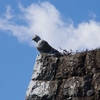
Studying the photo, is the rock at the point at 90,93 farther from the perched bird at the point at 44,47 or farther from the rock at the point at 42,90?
the perched bird at the point at 44,47

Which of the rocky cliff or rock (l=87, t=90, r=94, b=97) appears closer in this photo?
rock (l=87, t=90, r=94, b=97)

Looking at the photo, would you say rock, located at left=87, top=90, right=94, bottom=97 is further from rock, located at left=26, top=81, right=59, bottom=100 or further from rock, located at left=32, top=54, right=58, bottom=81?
rock, located at left=32, top=54, right=58, bottom=81

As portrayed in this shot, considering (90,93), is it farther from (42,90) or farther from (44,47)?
(44,47)

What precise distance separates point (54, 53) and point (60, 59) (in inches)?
12.0

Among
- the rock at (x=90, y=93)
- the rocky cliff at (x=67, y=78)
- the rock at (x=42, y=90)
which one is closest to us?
the rock at (x=90, y=93)

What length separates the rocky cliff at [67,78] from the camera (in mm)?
8469

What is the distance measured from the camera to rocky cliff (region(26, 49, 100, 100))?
27.8 feet

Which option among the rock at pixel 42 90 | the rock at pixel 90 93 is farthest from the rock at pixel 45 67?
the rock at pixel 90 93

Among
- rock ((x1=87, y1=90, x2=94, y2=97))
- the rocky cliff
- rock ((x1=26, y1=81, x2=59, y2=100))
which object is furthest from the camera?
rock ((x1=26, y1=81, x2=59, y2=100))

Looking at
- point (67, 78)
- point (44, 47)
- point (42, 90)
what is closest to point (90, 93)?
point (67, 78)

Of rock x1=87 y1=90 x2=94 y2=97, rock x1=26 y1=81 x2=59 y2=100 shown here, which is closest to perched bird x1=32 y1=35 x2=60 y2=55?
rock x1=26 y1=81 x2=59 y2=100

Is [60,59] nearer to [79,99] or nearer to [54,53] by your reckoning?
[54,53]

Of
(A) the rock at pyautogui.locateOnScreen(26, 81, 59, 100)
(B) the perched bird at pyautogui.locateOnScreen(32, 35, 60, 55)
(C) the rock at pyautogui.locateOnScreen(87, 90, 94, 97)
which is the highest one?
(B) the perched bird at pyautogui.locateOnScreen(32, 35, 60, 55)

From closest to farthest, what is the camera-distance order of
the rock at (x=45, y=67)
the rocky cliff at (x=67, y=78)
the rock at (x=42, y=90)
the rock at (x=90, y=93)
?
the rock at (x=90, y=93), the rocky cliff at (x=67, y=78), the rock at (x=42, y=90), the rock at (x=45, y=67)
